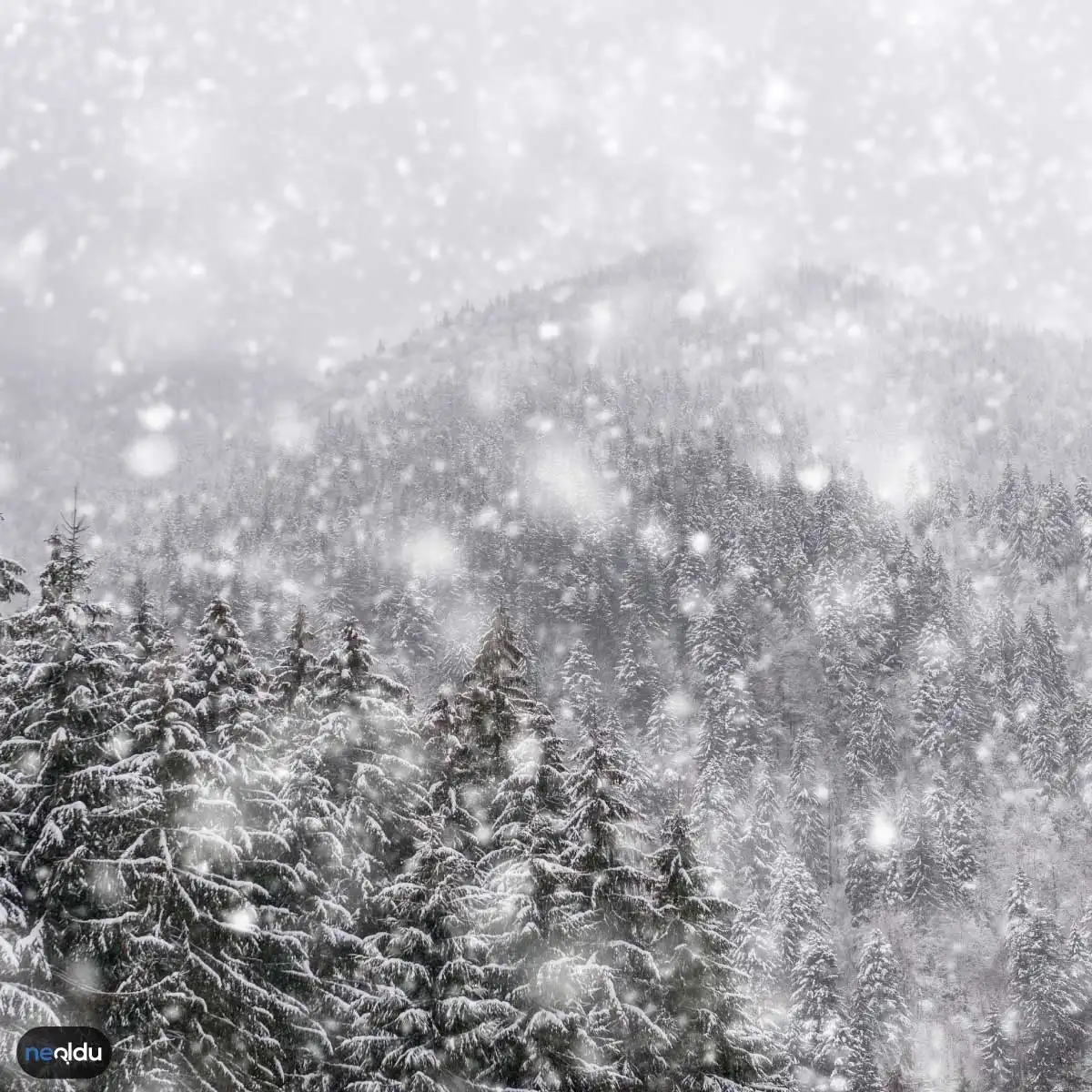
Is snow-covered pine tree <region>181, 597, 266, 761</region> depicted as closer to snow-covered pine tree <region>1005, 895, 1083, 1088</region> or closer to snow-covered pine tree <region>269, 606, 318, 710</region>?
snow-covered pine tree <region>269, 606, 318, 710</region>

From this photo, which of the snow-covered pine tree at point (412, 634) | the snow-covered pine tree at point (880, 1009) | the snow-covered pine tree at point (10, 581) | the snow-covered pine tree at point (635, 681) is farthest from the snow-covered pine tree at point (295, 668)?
the snow-covered pine tree at point (412, 634)

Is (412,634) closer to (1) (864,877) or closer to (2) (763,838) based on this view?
(2) (763,838)

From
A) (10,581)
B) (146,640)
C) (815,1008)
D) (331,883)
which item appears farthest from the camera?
(815,1008)

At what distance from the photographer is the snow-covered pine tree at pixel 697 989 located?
53.8 ft

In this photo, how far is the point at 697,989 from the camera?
54.1 feet

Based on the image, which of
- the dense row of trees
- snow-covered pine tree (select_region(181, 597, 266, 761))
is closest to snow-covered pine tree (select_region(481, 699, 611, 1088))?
the dense row of trees

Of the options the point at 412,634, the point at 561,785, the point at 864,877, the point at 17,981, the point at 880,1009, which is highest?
the point at 412,634

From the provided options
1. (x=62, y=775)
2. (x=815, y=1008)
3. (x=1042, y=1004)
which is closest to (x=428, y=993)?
(x=62, y=775)

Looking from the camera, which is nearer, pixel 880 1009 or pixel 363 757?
pixel 363 757

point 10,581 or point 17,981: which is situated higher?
point 10,581

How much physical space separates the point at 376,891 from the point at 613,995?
17.5ft

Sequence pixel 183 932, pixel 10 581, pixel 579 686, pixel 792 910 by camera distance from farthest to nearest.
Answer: pixel 579 686
pixel 792 910
pixel 183 932
pixel 10 581

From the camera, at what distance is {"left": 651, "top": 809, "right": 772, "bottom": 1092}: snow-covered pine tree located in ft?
53.8

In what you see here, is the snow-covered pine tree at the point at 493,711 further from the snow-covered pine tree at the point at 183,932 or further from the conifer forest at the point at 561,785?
the snow-covered pine tree at the point at 183,932
